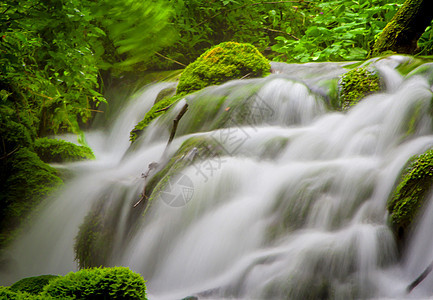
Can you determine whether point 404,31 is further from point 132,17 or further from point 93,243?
point 93,243

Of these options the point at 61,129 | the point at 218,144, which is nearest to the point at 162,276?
the point at 218,144

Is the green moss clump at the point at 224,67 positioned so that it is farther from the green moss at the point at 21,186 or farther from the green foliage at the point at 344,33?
the green moss at the point at 21,186

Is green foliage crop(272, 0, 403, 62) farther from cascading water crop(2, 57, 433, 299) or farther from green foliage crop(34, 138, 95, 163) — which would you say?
green foliage crop(34, 138, 95, 163)

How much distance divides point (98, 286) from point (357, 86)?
318cm

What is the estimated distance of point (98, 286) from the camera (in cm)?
205

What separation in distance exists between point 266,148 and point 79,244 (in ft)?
5.76

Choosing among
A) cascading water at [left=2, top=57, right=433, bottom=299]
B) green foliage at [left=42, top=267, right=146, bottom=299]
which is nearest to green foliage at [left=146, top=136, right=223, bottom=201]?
cascading water at [left=2, top=57, right=433, bottom=299]

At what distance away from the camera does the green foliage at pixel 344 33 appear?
248 inches

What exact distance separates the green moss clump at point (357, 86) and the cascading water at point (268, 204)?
4.4 inches

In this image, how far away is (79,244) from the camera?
3.65 m

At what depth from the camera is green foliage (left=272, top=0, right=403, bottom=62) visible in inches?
248

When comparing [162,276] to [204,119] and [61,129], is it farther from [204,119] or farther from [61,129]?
[61,129]

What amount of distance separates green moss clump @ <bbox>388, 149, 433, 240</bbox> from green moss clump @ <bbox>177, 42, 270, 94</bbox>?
2.96m

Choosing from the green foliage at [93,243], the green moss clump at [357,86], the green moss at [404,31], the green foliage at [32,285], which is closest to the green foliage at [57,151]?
the green foliage at [93,243]
